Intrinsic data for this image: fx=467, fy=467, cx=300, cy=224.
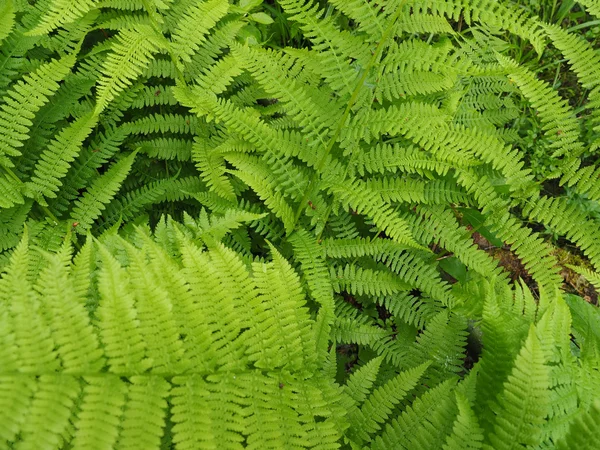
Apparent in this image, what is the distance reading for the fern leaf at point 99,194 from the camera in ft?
9.43

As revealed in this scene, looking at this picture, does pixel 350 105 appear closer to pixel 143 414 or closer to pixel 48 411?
pixel 143 414

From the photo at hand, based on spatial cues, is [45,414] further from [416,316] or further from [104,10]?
[104,10]

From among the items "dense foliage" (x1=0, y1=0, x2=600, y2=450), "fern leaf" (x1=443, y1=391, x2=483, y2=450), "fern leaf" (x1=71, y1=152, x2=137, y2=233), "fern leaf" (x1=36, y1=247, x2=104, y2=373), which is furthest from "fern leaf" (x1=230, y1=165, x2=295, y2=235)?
"fern leaf" (x1=443, y1=391, x2=483, y2=450)

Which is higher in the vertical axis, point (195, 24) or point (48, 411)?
point (195, 24)

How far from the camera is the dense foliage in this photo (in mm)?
1651

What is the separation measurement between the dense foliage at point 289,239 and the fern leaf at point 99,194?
0.6 inches

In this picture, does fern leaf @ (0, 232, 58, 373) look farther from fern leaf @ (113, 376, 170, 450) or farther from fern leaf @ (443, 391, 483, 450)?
fern leaf @ (443, 391, 483, 450)

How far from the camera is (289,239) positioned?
2.92 meters

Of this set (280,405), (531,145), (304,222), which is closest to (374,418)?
(280,405)

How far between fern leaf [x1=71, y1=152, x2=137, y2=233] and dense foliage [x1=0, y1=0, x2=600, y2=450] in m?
0.01

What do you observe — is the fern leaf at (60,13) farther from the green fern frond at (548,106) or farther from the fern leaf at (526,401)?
the fern leaf at (526,401)

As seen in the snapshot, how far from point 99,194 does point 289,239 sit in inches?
47.9

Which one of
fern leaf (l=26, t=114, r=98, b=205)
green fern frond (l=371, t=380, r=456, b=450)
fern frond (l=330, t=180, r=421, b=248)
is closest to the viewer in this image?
green fern frond (l=371, t=380, r=456, b=450)

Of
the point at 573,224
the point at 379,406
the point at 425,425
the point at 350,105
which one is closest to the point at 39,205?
the point at 350,105
